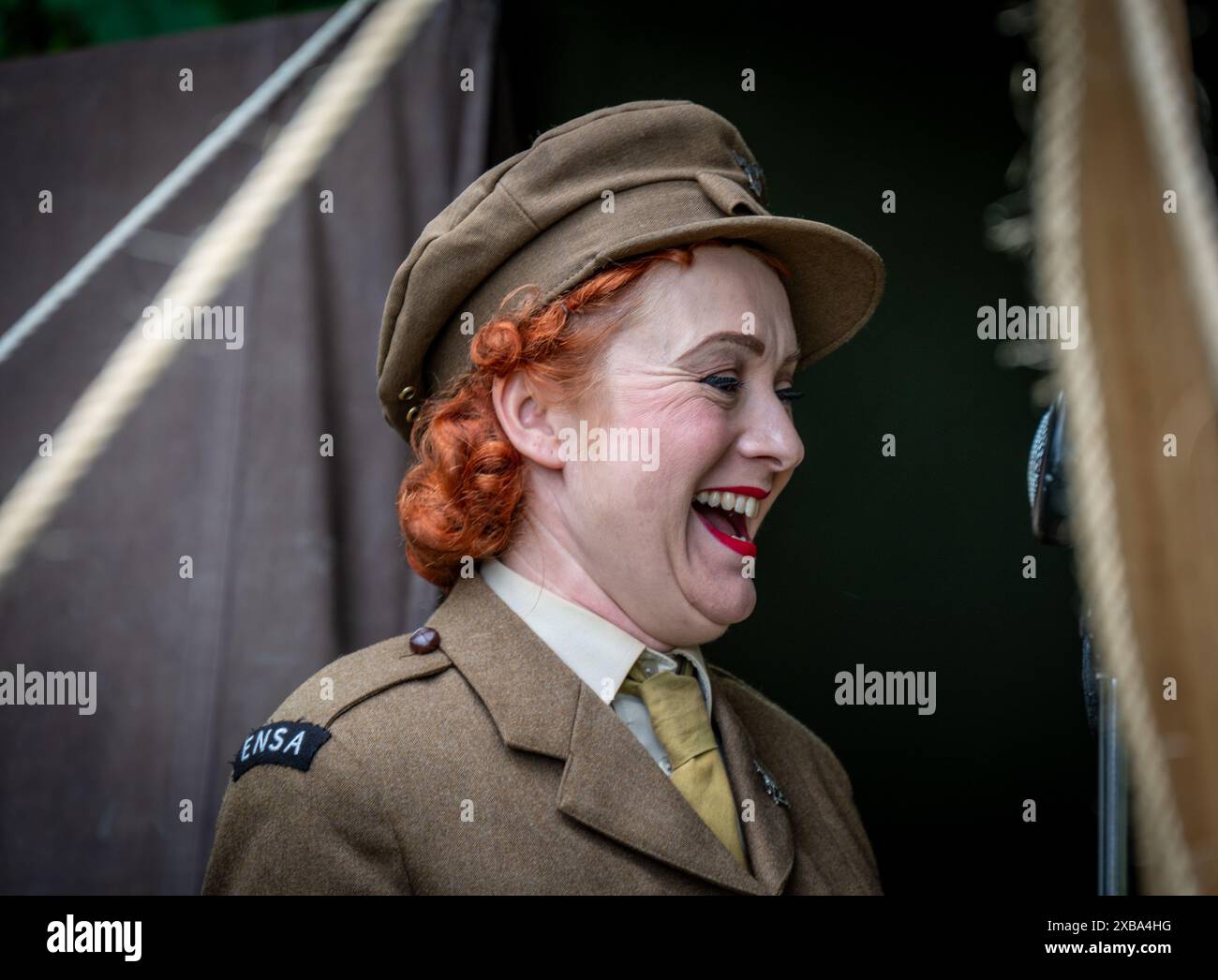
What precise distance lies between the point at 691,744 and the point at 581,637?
0.18 meters

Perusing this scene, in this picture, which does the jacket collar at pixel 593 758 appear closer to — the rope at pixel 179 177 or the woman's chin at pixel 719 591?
the woman's chin at pixel 719 591

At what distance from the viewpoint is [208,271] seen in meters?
1.23

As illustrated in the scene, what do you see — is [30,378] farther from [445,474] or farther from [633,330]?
[633,330]

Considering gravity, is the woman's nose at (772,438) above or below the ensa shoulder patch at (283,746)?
above

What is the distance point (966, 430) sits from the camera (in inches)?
86.9

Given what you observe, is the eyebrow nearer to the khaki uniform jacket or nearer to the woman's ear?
the woman's ear

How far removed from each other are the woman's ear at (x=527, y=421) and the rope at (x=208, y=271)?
1.09ft

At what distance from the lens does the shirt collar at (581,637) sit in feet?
4.20

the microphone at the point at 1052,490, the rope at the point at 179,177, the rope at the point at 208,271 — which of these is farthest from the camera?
the rope at the point at 179,177

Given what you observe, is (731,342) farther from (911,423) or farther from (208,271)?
(911,423)

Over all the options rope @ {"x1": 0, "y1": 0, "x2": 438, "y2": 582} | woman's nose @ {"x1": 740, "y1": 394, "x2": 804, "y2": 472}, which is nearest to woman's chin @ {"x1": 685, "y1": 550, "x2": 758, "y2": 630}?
woman's nose @ {"x1": 740, "y1": 394, "x2": 804, "y2": 472}

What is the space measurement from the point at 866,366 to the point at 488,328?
3.69 feet

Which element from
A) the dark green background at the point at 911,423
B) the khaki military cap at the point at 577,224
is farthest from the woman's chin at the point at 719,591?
the dark green background at the point at 911,423

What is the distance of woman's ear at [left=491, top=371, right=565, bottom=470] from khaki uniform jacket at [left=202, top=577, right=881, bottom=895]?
192 millimetres
